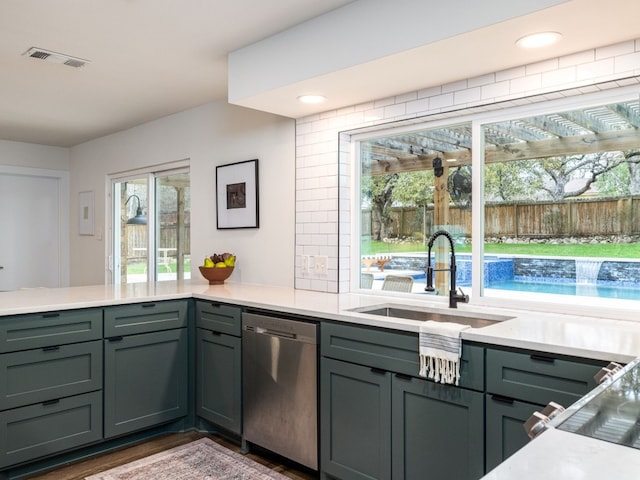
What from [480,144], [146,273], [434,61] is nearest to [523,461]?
[434,61]

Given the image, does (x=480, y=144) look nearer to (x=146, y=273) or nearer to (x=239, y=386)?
(x=239, y=386)

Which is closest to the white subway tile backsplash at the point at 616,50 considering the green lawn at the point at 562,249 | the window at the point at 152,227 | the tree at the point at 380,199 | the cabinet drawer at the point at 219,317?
the green lawn at the point at 562,249

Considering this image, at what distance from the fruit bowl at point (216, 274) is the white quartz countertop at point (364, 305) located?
0.24 ft

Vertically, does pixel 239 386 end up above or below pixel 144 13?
below

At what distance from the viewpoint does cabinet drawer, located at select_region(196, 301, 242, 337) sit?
2.94m

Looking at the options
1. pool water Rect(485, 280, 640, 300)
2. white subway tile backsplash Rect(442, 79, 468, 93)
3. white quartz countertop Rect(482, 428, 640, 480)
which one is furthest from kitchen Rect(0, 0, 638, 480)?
white quartz countertop Rect(482, 428, 640, 480)

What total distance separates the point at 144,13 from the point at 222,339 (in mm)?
1831

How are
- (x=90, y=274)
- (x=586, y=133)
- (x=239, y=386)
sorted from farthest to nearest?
(x=90, y=274)
(x=239, y=386)
(x=586, y=133)

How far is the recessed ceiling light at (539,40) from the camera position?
2.02 meters

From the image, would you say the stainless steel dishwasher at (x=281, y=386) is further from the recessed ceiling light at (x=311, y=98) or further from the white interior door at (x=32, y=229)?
the white interior door at (x=32, y=229)

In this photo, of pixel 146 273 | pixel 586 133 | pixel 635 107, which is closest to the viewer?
pixel 635 107

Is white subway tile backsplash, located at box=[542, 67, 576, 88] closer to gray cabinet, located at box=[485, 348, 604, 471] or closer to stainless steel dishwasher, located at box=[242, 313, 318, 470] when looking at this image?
gray cabinet, located at box=[485, 348, 604, 471]

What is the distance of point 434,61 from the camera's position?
7.65 ft

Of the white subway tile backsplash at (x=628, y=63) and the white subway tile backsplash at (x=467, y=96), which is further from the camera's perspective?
the white subway tile backsplash at (x=467, y=96)
